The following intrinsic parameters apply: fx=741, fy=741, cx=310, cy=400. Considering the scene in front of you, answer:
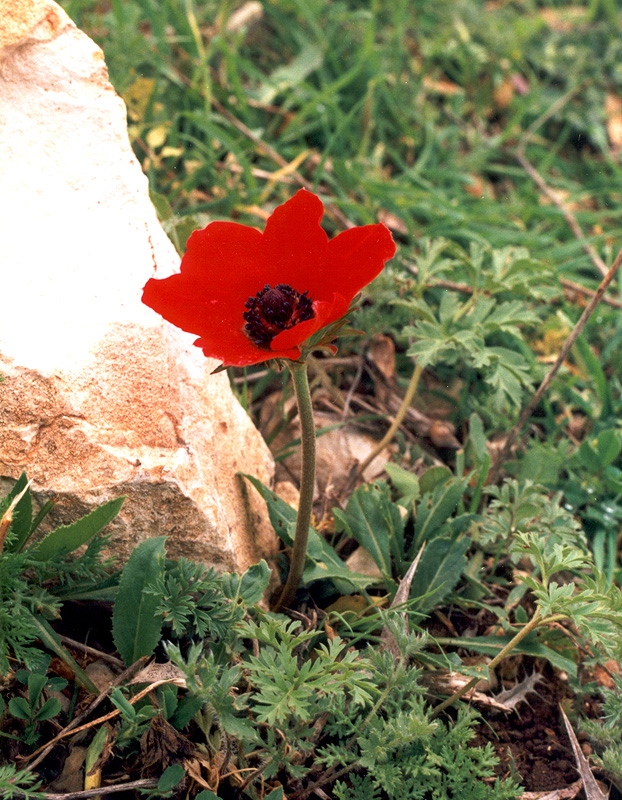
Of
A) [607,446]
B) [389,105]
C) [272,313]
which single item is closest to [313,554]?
[272,313]

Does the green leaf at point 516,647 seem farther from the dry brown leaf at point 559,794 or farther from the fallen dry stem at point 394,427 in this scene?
the fallen dry stem at point 394,427

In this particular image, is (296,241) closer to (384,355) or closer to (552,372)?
(552,372)

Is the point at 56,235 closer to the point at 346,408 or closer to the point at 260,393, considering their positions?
the point at 260,393

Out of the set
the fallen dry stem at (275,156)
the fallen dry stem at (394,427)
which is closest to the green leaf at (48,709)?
the fallen dry stem at (394,427)

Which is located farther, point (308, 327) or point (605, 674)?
point (605, 674)

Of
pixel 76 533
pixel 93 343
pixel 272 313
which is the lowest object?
pixel 76 533

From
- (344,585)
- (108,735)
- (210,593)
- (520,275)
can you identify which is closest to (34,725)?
(108,735)
